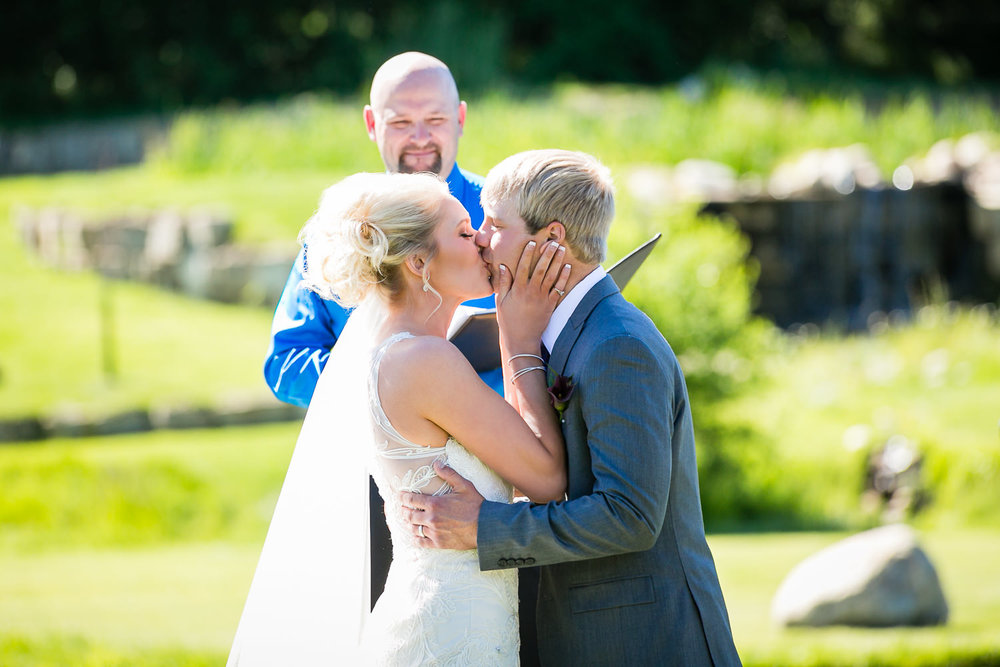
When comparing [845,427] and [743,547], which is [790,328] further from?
[743,547]

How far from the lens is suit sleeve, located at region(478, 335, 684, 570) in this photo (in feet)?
8.08

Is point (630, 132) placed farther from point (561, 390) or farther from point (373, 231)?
point (561, 390)

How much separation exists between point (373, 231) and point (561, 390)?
60cm

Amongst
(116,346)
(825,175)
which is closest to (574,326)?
(116,346)

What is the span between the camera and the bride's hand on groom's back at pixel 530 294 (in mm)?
2617

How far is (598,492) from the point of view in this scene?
2.49 metres

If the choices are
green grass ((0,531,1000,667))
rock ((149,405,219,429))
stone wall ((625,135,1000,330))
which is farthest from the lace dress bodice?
stone wall ((625,135,1000,330))

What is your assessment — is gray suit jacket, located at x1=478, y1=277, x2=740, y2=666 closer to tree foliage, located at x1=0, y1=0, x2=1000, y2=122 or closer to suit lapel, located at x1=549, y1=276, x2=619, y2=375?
suit lapel, located at x1=549, y1=276, x2=619, y2=375

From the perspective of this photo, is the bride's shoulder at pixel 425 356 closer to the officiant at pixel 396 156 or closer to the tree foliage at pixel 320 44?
the officiant at pixel 396 156

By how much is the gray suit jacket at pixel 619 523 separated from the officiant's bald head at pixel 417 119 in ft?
4.60

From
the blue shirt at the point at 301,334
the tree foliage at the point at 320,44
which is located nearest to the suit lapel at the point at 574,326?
the blue shirt at the point at 301,334

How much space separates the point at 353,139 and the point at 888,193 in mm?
7652

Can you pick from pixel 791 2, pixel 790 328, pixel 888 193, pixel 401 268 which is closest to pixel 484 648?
pixel 401 268

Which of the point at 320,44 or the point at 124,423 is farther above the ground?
the point at 320,44
